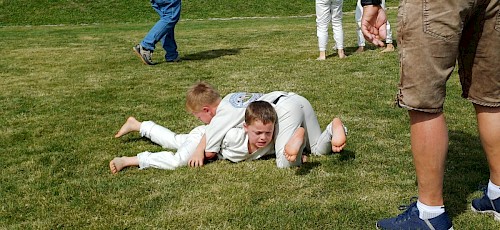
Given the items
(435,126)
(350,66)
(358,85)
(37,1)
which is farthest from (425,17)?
(37,1)

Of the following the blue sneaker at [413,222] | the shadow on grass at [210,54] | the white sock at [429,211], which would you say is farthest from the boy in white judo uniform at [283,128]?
the shadow on grass at [210,54]

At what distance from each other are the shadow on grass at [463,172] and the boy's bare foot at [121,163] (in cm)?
199

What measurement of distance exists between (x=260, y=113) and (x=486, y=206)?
1435mm

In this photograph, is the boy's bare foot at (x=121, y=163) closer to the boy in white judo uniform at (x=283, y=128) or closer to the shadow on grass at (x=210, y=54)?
the boy in white judo uniform at (x=283, y=128)

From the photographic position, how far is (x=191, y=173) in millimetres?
3701

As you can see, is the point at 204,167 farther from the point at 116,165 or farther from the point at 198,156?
the point at 116,165

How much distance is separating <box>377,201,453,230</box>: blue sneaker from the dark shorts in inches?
19.9

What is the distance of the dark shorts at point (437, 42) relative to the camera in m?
2.40

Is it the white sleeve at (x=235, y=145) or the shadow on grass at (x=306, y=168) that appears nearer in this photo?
the shadow on grass at (x=306, y=168)

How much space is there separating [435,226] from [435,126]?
0.46 metres

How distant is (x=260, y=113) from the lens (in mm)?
3664

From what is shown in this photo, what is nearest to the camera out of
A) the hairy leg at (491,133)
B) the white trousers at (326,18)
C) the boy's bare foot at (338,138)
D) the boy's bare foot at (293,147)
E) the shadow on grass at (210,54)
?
the hairy leg at (491,133)

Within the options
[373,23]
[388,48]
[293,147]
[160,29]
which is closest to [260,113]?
[293,147]

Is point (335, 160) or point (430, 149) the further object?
point (335, 160)
